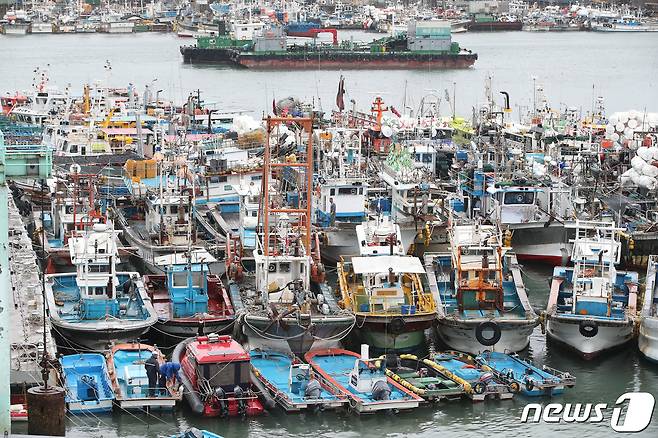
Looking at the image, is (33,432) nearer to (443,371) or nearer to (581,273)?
(443,371)

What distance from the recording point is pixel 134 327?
28.7m

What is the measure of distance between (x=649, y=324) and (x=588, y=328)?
47.9 inches

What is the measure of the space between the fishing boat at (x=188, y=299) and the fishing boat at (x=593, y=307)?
22.5ft

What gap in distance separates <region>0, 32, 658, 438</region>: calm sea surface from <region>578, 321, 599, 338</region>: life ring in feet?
2.07

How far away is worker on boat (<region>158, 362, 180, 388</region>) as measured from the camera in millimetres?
26000

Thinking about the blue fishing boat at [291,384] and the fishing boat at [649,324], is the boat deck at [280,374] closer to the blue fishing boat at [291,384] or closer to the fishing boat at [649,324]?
the blue fishing boat at [291,384]

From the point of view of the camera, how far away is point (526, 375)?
27.8m

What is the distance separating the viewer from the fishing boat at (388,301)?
97.5 ft

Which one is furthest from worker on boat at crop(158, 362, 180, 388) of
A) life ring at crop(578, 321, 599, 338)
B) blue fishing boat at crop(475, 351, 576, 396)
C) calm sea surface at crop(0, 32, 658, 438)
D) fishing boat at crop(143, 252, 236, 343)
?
life ring at crop(578, 321, 599, 338)

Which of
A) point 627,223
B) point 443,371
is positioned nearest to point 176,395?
point 443,371

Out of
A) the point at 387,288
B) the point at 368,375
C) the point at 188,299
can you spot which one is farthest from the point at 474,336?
the point at 188,299

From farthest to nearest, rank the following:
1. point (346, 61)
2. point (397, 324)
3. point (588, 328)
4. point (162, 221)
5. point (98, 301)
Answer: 1. point (346, 61)
2. point (162, 221)
3. point (588, 328)
4. point (397, 324)
5. point (98, 301)

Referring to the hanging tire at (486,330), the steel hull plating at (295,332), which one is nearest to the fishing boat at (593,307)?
the hanging tire at (486,330)

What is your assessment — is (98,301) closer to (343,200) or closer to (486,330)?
(486,330)
